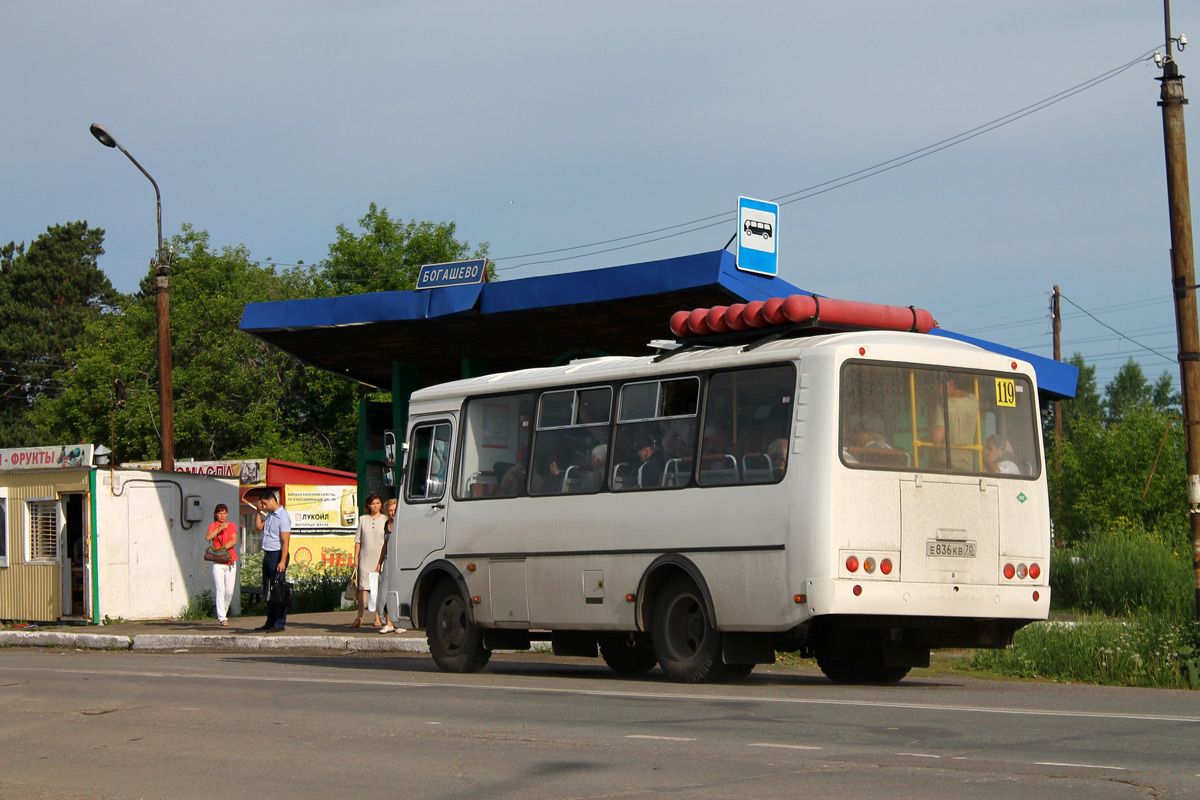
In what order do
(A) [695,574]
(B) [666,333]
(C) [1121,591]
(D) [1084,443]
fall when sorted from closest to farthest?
(A) [695,574] < (C) [1121,591] < (B) [666,333] < (D) [1084,443]

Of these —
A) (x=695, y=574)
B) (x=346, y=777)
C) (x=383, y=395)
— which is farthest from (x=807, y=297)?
(x=383, y=395)

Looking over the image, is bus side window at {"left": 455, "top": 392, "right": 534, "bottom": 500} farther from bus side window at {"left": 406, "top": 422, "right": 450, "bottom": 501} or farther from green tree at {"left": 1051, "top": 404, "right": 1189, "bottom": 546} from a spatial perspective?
green tree at {"left": 1051, "top": 404, "right": 1189, "bottom": 546}

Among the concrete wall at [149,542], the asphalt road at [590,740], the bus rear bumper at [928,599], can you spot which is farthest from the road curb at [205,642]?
the bus rear bumper at [928,599]

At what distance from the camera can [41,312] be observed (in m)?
81.1

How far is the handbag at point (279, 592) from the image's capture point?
66.4ft

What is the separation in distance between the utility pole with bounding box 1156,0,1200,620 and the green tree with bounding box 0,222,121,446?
7139cm

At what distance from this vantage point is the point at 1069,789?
6270 millimetres

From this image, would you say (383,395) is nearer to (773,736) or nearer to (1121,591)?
(1121,591)

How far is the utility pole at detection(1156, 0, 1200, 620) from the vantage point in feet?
54.1

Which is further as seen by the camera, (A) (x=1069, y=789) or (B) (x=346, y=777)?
(B) (x=346, y=777)

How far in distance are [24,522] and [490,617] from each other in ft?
46.7

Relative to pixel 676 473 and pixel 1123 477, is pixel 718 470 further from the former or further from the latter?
pixel 1123 477

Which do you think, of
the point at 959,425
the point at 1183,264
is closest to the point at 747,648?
the point at 959,425

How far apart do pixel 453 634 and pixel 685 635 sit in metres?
3.07
